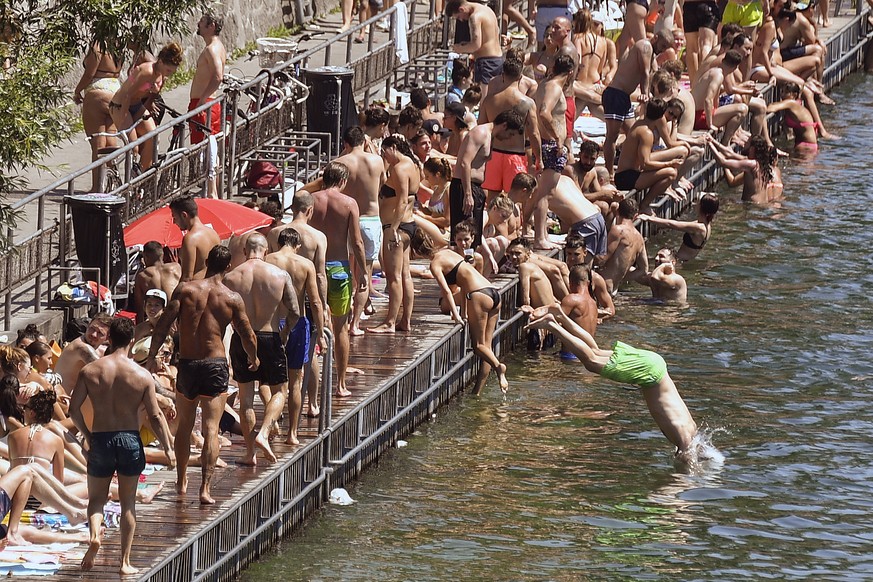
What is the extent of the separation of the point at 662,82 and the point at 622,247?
2764mm

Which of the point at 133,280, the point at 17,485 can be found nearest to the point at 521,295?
the point at 133,280

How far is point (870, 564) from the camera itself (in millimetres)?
13797

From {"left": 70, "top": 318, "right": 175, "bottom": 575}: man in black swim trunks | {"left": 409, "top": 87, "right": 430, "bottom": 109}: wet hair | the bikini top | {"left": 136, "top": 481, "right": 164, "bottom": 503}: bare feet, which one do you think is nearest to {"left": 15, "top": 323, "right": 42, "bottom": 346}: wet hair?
{"left": 136, "top": 481, "right": 164, "bottom": 503}: bare feet

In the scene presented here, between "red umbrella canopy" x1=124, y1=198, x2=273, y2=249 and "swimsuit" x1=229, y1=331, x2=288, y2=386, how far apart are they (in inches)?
110

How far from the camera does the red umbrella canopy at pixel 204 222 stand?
16.0 meters

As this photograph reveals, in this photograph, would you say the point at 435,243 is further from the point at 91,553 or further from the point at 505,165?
the point at 91,553

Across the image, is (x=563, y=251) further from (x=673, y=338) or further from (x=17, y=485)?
(x=17, y=485)

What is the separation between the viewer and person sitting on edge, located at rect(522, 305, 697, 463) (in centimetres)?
1519

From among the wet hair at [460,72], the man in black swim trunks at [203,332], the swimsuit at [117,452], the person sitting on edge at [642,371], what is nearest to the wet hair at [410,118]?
the wet hair at [460,72]

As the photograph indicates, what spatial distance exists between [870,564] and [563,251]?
6922 mm

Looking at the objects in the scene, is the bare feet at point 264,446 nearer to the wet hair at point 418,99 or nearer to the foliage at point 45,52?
the foliage at point 45,52

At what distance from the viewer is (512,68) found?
18.8m

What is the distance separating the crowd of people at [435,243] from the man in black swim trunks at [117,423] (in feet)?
0.04

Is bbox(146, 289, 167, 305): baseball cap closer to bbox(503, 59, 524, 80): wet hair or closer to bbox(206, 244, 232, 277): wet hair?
bbox(206, 244, 232, 277): wet hair
